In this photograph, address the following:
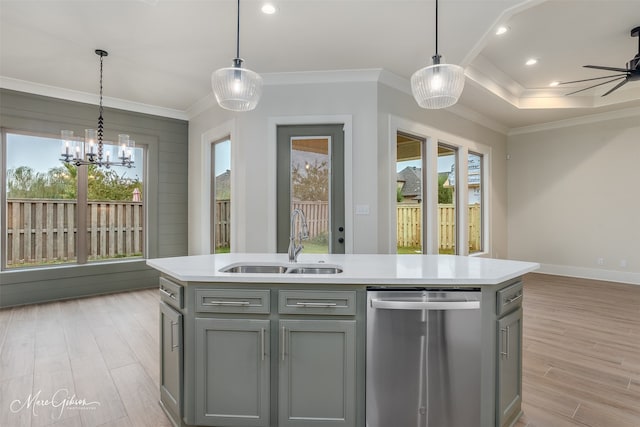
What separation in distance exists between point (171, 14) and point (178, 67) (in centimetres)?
109

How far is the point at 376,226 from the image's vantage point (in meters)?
3.91

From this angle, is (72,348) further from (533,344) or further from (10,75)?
(533,344)

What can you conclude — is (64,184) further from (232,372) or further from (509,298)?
(509,298)

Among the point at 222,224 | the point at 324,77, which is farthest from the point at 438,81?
the point at 222,224

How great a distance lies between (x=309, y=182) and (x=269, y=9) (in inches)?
75.4

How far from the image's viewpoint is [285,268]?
222cm

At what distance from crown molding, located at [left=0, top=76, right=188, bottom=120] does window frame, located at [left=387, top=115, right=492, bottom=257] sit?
3.61 meters

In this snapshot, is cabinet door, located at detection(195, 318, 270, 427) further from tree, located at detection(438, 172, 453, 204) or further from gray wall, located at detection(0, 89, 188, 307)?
tree, located at detection(438, 172, 453, 204)

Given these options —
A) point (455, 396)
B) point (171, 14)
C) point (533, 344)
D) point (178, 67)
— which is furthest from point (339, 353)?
point (178, 67)

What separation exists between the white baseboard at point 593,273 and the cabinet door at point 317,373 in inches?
241

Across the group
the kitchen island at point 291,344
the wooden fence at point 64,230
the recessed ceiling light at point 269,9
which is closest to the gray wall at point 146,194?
the wooden fence at point 64,230

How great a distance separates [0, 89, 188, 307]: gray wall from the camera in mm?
4145

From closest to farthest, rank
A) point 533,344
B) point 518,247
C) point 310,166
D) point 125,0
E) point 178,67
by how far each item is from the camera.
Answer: point 125,0 < point 533,344 < point 178,67 < point 310,166 < point 518,247

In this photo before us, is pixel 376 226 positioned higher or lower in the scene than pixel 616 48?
lower
